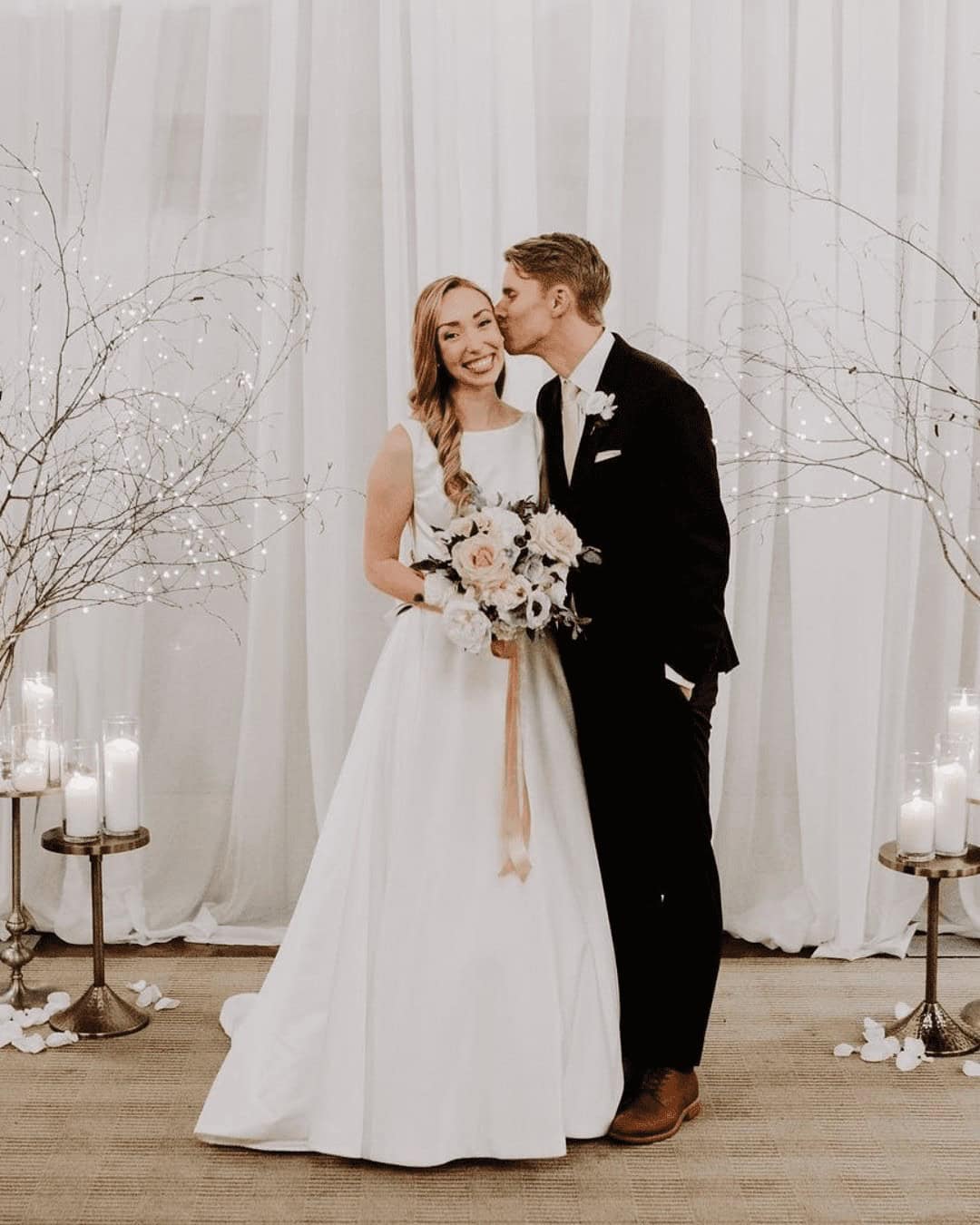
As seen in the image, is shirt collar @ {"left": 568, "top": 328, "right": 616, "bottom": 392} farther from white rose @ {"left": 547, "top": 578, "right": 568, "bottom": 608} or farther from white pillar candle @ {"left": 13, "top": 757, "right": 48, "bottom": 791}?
white pillar candle @ {"left": 13, "top": 757, "right": 48, "bottom": 791}

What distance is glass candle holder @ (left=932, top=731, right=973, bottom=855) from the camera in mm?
3049

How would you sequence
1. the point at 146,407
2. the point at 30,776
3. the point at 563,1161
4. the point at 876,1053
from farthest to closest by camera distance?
the point at 146,407 < the point at 30,776 < the point at 876,1053 < the point at 563,1161

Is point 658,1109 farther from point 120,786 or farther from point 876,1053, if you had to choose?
point 120,786

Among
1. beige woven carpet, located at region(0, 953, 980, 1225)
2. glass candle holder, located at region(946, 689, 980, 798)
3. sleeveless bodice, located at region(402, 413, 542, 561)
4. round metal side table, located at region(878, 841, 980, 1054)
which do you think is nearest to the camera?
beige woven carpet, located at region(0, 953, 980, 1225)

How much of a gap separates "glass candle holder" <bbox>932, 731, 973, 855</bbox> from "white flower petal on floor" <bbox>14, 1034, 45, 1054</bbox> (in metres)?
2.05

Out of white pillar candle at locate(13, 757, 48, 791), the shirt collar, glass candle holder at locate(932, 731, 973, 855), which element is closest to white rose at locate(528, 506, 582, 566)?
the shirt collar

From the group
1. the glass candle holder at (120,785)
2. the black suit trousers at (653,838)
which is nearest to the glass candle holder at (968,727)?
the black suit trousers at (653,838)

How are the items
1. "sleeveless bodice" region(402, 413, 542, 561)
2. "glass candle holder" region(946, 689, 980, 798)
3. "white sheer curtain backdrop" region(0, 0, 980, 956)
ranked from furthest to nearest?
"white sheer curtain backdrop" region(0, 0, 980, 956)
"glass candle holder" region(946, 689, 980, 798)
"sleeveless bodice" region(402, 413, 542, 561)

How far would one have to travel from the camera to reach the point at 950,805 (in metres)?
3.05

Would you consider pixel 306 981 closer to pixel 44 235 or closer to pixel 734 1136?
pixel 734 1136

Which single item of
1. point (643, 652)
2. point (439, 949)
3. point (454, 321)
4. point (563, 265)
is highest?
point (563, 265)

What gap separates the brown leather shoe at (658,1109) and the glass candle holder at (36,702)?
1658 mm

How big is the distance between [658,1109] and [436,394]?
1.45 metres

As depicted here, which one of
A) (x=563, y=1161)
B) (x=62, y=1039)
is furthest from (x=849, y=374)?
(x=62, y=1039)
